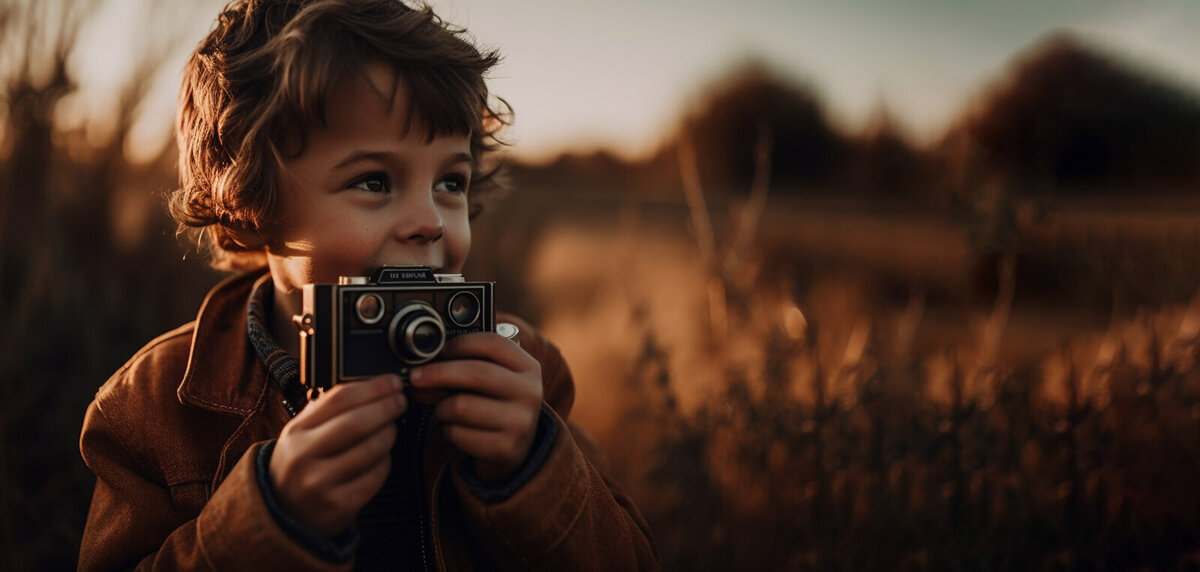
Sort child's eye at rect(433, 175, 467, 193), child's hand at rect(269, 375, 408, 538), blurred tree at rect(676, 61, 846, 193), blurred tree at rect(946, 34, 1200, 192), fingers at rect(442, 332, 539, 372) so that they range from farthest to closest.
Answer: blurred tree at rect(676, 61, 846, 193), blurred tree at rect(946, 34, 1200, 192), child's eye at rect(433, 175, 467, 193), fingers at rect(442, 332, 539, 372), child's hand at rect(269, 375, 408, 538)

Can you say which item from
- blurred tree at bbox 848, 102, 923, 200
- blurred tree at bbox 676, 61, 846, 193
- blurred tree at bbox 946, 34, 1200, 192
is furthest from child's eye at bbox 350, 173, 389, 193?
blurred tree at bbox 676, 61, 846, 193

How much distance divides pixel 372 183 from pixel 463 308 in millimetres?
300

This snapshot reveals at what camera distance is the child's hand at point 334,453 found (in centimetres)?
110

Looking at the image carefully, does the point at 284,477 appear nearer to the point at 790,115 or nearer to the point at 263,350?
the point at 263,350

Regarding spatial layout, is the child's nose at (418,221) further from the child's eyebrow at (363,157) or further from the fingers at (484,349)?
the fingers at (484,349)

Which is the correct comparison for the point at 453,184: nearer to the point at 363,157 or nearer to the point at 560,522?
the point at 363,157

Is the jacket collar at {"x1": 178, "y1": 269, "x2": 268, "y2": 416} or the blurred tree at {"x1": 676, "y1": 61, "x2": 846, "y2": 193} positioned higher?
the blurred tree at {"x1": 676, "y1": 61, "x2": 846, "y2": 193}

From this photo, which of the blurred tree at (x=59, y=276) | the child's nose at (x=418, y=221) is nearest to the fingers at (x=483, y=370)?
the child's nose at (x=418, y=221)

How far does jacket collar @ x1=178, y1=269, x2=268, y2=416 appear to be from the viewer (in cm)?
141

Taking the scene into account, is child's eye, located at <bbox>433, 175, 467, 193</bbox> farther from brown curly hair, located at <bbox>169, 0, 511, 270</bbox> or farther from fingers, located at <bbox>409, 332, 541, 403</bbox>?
fingers, located at <bbox>409, 332, 541, 403</bbox>

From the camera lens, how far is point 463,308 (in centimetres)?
125

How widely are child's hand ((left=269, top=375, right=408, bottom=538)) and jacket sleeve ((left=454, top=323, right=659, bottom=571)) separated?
0.67ft

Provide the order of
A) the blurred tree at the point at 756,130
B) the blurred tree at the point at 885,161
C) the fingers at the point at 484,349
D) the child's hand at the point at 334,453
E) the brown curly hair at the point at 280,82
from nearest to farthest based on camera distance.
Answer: the child's hand at the point at 334,453
the fingers at the point at 484,349
the brown curly hair at the point at 280,82
the blurred tree at the point at 885,161
the blurred tree at the point at 756,130

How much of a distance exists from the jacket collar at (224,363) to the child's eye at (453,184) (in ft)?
1.59
